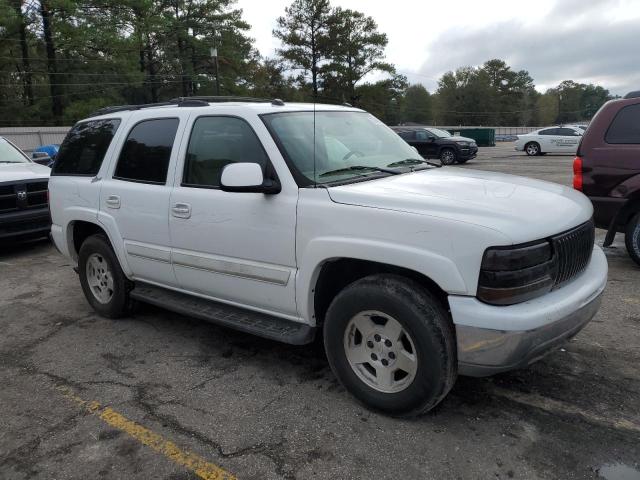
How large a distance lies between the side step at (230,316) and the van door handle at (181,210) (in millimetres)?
668

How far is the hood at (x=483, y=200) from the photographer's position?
2.67m

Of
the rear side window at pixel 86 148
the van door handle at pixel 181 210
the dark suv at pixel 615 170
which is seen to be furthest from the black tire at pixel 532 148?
the van door handle at pixel 181 210

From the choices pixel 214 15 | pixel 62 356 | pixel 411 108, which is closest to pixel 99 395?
pixel 62 356

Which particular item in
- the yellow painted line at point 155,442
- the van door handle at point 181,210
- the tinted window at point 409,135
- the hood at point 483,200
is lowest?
the yellow painted line at point 155,442

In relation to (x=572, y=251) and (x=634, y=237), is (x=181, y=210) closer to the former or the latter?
(x=572, y=251)

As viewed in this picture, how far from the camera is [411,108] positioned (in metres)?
98.9

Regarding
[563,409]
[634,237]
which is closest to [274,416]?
[563,409]

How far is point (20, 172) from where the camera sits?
8.05 meters

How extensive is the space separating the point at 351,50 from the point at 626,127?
50545 mm

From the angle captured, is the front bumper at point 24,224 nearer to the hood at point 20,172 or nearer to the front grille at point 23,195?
the front grille at point 23,195

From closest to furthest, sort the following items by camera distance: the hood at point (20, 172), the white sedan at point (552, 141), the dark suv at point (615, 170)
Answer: the dark suv at point (615, 170) → the hood at point (20, 172) → the white sedan at point (552, 141)

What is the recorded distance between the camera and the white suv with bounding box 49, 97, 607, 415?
264 cm

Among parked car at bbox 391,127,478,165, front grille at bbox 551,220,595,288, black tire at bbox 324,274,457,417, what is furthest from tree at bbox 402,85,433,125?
black tire at bbox 324,274,457,417

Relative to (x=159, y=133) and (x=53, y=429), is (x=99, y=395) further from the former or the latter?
(x=159, y=133)
